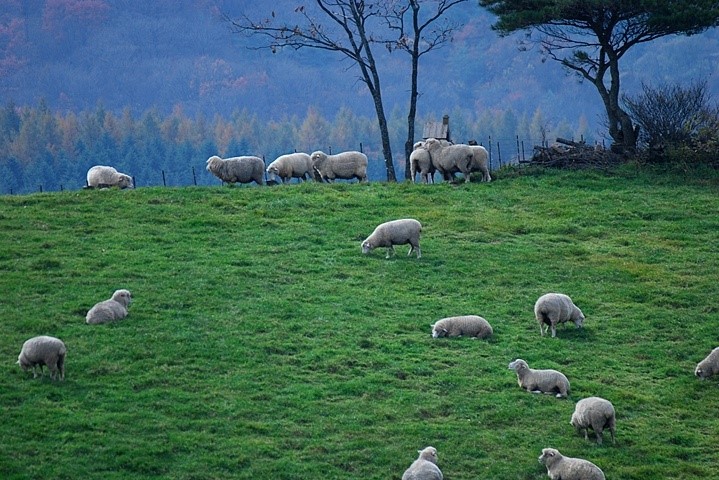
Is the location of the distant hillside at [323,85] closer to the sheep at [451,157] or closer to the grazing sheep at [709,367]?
the sheep at [451,157]

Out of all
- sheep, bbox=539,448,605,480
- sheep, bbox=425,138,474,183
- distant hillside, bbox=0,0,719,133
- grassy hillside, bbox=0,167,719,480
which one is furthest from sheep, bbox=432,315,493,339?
distant hillside, bbox=0,0,719,133

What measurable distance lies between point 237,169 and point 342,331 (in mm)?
15881

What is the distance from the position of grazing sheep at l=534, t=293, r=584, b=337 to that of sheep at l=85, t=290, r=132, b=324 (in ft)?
28.3

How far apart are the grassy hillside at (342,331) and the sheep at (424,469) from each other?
0.50m

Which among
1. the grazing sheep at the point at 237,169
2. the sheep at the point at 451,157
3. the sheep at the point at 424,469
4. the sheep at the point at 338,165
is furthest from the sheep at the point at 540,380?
the sheep at the point at 338,165

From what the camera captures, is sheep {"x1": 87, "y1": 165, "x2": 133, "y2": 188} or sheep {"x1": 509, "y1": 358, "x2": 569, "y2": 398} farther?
sheep {"x1": 87, "y1": 165, "x2": 133, "y2": 188}

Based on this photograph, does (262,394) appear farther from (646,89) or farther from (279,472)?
(646,89)

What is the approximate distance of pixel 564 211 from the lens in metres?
35.2

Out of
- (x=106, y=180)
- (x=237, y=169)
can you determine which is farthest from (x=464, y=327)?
(x=106, y=180)

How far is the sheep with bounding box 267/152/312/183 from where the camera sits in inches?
1575

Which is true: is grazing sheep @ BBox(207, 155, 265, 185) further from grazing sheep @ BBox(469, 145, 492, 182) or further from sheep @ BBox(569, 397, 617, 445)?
sheep @ BBox(569, 397, 617, 445)

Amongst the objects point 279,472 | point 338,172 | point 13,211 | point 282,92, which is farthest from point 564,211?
point 282,92

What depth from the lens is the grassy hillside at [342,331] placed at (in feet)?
59.4

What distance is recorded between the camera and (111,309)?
2353 cm
